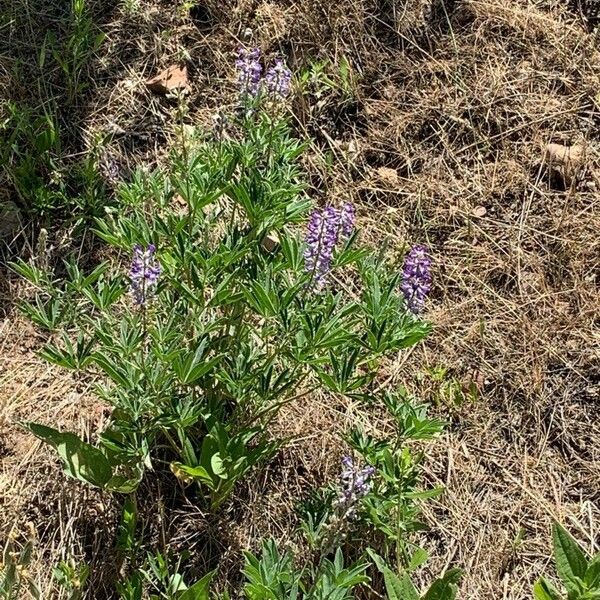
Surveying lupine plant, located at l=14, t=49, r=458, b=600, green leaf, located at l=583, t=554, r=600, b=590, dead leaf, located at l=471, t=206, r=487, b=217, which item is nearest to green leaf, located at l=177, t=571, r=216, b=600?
lupine plant, located at l=14, t=49, r=458, b=600

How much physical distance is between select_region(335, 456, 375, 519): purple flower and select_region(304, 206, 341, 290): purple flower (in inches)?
17.6

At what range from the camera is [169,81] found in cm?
331

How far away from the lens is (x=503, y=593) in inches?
92.4

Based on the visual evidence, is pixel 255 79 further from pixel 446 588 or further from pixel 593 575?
pixel 593 575

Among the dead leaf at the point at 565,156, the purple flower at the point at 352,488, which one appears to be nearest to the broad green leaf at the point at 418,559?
the purple flower at the point at 352,488

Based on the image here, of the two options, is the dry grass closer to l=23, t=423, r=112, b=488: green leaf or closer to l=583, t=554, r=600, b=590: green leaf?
l=23, t=423, r=112, b=488: green leaf

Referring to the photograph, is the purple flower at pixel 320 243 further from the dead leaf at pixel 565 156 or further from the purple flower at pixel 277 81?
the dead leaf at pixel 565 156

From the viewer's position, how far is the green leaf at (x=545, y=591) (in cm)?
205

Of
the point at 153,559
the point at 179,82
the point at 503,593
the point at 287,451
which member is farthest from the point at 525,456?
the point at 179,82

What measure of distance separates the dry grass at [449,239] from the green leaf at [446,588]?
0.27 meters

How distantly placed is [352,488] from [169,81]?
77.1 inches

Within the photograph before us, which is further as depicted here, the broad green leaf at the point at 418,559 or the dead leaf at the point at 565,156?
the dead leaf at the point at 565,156

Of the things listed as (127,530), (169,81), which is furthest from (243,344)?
(169,81)

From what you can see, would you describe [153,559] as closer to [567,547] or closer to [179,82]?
[567,547]
